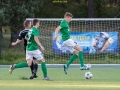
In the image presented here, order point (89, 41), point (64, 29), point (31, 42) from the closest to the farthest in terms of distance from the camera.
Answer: point (31, 42) → point (64, 29) → point (89, 41)

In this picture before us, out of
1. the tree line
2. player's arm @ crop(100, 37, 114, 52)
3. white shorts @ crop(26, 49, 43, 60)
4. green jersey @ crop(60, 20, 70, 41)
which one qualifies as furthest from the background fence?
the tree line

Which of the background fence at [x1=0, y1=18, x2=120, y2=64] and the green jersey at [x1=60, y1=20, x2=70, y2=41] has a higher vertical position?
the green jersey at [x1=60, y1=20, x2=70, y2=41]

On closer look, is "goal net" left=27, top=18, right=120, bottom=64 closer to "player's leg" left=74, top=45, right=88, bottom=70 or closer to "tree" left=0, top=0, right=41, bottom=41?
"player's leg" left=74, top=45, right=88, bottom=70

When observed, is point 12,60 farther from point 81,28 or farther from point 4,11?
point 4,11

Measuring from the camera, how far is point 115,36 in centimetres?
2519

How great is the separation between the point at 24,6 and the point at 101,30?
419 inches

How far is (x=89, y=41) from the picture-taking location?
25.2 metres

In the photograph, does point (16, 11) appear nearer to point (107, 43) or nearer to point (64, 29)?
point (107, 43)

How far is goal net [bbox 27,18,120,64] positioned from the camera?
81.4 ft

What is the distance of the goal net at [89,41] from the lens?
977 inches

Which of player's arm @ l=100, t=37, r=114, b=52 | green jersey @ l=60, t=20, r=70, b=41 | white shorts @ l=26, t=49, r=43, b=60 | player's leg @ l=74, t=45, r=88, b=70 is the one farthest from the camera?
player's arm @ l=100, t=37, r=114, b=52

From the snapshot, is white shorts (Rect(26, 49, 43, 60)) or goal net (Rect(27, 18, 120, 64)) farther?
goal net (Rect(27, 18, 120, 64))

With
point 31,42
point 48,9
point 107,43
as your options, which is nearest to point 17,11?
point 107,43

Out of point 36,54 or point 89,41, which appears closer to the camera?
point 36,54
